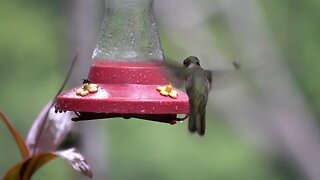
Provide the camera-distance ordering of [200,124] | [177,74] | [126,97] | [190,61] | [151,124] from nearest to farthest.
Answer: [126,97], [177,74], [190,61], [200,124], [151,124]

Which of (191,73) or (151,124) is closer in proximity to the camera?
(191,73)

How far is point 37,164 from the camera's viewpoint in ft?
8.23

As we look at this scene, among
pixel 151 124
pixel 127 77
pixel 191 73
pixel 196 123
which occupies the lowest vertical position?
pixel 151 124

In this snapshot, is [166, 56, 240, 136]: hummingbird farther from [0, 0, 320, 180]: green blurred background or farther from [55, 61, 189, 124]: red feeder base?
[0, 0, 320, 180]: green blurred background

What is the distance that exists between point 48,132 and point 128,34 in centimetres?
47

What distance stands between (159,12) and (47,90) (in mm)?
2467

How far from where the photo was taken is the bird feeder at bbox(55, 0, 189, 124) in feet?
8.01

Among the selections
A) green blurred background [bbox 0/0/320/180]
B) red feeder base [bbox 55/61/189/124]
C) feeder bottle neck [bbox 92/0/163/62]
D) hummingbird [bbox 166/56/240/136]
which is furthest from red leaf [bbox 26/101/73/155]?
green blurred background [bbox 0/0/320/180]

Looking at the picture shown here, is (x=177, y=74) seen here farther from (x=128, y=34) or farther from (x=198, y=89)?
(x=198, y=89)

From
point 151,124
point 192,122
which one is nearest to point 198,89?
point 192,122

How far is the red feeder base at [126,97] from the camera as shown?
2.42m

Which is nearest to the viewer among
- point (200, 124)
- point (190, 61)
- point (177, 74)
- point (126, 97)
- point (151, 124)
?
point (126, 97)

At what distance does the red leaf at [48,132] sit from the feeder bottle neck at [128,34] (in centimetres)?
26

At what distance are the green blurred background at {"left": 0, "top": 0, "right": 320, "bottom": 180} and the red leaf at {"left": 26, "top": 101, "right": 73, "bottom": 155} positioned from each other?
4.10 meters
